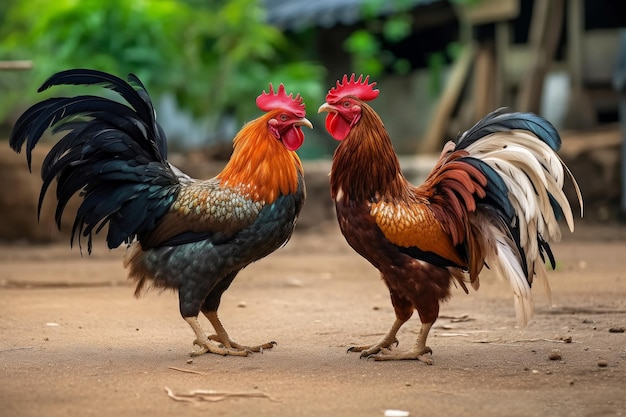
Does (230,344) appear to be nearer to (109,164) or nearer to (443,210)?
(109,164)

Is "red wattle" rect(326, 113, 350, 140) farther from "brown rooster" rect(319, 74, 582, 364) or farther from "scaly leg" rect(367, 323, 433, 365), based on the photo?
"scaly leg" rect(367, 323, 433, 365)

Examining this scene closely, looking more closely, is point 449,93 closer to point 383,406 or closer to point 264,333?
point 264,333

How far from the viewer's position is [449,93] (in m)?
17.0

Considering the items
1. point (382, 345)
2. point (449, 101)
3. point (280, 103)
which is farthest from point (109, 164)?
point (449, 101)

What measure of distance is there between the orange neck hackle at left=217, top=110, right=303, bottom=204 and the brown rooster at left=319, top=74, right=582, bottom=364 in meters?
0.34

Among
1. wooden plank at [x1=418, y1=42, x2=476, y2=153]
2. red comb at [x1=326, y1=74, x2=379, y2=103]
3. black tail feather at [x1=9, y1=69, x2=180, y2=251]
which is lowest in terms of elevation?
black tail feather at [x1=9, y1=69, x2=180, y2=251]

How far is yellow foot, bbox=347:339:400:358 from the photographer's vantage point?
5453 mm

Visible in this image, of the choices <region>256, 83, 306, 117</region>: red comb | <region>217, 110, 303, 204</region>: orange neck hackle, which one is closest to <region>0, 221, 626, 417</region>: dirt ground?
<region>217, 110, 303, 204</region>: orange neck hackle

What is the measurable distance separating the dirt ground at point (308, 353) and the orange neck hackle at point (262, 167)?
3.34ft

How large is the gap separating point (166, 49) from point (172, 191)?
33.7 feet

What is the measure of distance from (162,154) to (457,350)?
234 cm

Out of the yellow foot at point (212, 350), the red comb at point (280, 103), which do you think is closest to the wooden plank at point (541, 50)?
the red comb at point (280, 103)

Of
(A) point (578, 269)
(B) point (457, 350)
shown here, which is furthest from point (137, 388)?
(A) point (578, 269)

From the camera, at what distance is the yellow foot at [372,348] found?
17.9 ft
